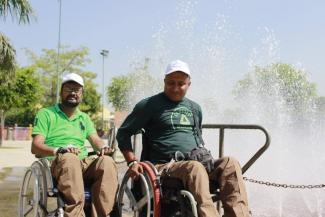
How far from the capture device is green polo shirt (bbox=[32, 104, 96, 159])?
14.4ft

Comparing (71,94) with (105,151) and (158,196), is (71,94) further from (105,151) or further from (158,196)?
(158,196)

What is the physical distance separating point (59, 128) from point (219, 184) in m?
1.54

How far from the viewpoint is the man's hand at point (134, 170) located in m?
3.71

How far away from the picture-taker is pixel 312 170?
37.0ft

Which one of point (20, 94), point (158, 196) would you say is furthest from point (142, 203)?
point (20, 94)

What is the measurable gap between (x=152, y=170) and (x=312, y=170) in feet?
27.5

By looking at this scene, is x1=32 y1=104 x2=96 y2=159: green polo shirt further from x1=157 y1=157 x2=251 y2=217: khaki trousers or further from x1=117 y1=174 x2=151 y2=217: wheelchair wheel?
x1=157 y1=157 x2=251 y2=217: khaki trousers

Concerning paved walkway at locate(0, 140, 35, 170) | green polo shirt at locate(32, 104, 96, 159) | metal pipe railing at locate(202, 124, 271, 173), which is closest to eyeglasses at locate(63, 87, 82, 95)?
green polo shirt at locate(32, 104, 96, 159)

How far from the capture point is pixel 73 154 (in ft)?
12.9

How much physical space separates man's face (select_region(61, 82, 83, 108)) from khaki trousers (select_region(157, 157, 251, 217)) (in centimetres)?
128

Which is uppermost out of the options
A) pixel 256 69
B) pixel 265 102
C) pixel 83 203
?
pixel 256 69

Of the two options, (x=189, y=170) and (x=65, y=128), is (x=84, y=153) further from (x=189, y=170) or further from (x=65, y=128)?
(x=189, y=170)

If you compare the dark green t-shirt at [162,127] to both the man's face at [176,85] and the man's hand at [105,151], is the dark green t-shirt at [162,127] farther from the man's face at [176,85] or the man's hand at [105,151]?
the man's hand at [105,151]

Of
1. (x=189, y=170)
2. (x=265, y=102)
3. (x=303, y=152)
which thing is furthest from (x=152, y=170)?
(x=265, y=102)
